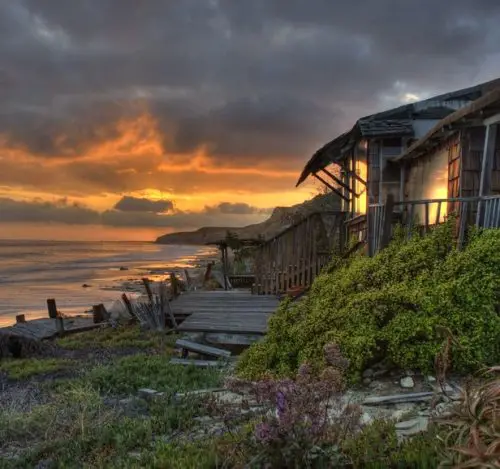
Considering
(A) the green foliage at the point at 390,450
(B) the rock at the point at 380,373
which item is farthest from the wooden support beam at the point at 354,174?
(A) the green foliage at the point at 390,450

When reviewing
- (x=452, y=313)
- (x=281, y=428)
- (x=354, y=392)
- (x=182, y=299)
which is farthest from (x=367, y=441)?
(x=182, y=299)

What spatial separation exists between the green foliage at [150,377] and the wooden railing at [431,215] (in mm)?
4227

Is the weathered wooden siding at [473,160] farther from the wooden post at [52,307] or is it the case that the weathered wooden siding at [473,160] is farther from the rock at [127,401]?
the wooden post at [52,307]

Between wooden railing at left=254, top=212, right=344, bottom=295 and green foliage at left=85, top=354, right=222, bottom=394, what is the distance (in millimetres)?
5468

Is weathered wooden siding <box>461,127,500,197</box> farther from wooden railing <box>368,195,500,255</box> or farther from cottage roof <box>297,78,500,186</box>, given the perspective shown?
cottage roof <box>297,78,500,186</box>

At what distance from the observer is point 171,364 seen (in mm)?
9922

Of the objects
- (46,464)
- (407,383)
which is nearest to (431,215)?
(407,383)

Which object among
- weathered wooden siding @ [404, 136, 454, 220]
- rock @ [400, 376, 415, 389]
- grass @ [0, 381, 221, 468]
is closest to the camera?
grass @ [0, 381, 221, 468]

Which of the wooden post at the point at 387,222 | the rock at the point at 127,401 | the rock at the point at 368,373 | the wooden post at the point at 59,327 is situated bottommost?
the wooden post at the point at 59,327

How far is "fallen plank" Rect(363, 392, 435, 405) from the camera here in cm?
634

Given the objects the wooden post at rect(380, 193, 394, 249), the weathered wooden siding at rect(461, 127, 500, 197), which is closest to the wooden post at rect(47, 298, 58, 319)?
the wooden post at rect(380, 193, 394, 249)

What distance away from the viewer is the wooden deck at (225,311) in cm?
1142

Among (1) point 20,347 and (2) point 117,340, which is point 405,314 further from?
(1) point 20,347

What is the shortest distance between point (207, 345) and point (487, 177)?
636cm
